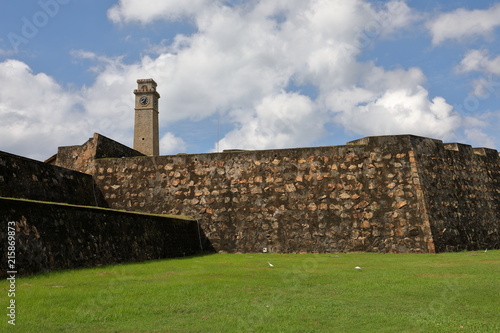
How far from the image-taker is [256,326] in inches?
161

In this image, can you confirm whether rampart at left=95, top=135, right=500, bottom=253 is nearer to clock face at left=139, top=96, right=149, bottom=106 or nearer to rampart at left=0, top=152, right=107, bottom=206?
rampart at left=0, top=152, right=107, bottom=206

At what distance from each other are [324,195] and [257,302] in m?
9.80

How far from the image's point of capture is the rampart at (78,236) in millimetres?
7195

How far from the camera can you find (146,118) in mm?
63812

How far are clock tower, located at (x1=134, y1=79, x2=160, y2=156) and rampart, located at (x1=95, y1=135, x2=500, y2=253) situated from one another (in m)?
48.3

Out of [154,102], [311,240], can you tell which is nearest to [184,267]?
[311,240]

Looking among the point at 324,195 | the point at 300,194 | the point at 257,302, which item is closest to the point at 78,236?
the point at 257,302

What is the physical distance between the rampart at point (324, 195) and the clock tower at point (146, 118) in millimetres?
48257

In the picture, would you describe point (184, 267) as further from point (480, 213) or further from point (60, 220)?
point (480, 213)

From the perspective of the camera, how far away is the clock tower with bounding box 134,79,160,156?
63.4 meters

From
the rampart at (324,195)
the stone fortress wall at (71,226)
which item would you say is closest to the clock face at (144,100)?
the stone fortress wall at (71,226)

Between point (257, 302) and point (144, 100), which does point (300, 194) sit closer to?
point (257, 302)


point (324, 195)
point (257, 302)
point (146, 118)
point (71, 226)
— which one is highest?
point (146, 118)

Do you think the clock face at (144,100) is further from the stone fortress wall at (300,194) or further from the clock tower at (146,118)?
the stone fortress wall at (300,194)
